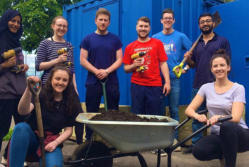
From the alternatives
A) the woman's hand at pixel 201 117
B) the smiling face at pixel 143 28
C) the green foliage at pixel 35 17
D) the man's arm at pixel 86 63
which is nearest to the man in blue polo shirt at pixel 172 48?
the smiling face at pixel 143 28

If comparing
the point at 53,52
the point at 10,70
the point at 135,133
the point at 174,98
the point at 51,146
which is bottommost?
the point at 51,146

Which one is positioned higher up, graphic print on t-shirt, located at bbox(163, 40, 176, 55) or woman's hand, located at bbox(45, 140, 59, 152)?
graphic print on t-shirt, located at bbox(163, 40, 176, 55)

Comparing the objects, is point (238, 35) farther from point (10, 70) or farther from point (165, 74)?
point (10, 70)

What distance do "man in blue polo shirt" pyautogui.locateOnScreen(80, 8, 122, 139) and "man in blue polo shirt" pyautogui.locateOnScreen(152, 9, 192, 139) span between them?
0.84 m

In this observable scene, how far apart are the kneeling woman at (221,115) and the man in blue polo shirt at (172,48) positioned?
3.50ft

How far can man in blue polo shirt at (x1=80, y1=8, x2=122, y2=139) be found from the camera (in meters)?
3.55

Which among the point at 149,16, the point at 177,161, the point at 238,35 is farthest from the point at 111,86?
the point at 238,35

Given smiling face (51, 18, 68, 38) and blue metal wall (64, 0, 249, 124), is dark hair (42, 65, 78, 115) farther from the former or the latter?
blue metal wall (64, 0, 249, 124)

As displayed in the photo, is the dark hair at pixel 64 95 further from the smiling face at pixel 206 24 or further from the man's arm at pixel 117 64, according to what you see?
the smiling face at pixel 206 24

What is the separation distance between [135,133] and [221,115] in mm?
888

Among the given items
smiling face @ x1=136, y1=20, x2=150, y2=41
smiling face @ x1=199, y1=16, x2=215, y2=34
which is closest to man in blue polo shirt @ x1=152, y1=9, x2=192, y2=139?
smiling face @ x1=199, y1=16, x2=215, y2=34

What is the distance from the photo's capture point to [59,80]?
2.65 metres

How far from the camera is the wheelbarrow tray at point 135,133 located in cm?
225

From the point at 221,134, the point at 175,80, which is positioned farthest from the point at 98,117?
the point at 175,80
